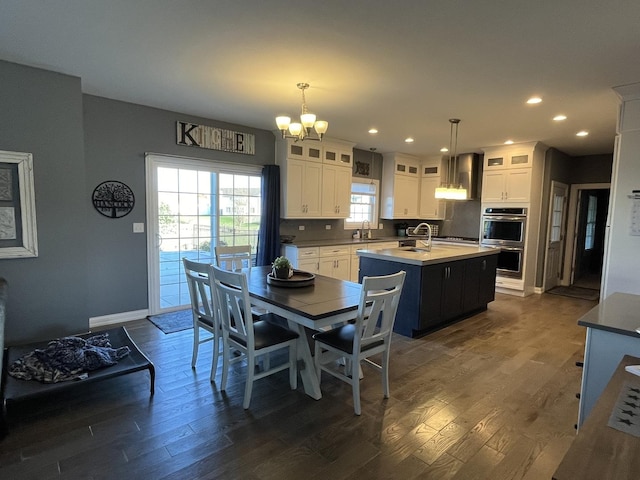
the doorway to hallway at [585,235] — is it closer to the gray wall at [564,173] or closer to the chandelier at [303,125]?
the gray wall at [564,173]

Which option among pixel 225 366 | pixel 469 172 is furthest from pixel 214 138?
pixel 469 172

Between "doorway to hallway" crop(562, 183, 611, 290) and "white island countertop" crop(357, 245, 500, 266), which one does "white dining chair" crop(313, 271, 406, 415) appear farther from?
"doorway to hallway" crop(562, 183, 611, 290)

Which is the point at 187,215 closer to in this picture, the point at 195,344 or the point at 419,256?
the point at 195,344

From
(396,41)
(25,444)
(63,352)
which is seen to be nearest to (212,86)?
(396,41)

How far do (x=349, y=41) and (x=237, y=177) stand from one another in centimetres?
311

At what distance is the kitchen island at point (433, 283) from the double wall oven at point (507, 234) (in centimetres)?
143

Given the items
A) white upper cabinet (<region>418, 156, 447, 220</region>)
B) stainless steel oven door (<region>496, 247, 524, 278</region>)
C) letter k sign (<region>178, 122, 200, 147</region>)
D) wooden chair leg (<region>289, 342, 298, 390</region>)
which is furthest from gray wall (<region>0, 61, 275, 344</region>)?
stainless steel oven door (<region>496, 247, 524, 278</region>)

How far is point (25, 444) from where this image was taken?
2115mm

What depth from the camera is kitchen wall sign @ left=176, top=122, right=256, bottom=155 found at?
4.58m

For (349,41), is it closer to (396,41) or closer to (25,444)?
(396,41)

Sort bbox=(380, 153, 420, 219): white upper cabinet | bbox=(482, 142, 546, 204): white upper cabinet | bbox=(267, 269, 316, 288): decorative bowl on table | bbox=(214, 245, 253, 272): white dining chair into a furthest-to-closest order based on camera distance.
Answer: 1. bbox=(380, 153, 420, 219): white upper cabinet
2. bbox=(482, 142, 546, 204): white upper cabinet
3. bbox=(214, 245, 253, 272): white dining chair
4. bbox=(267, 269, 316, 288): decorative bowl on table

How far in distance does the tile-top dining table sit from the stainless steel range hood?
4900mm

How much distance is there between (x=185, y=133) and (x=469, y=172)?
529 cm

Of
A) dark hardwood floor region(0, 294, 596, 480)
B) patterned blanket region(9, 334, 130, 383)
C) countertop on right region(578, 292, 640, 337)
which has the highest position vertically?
countertop on right region(578, 292, 640, 337)
